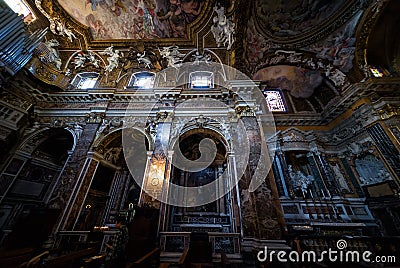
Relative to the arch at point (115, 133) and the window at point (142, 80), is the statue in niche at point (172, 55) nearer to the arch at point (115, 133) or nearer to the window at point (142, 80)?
the window at point (142, 80)

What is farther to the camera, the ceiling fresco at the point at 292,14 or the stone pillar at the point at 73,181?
the ceiling fresco at the point at 292,14

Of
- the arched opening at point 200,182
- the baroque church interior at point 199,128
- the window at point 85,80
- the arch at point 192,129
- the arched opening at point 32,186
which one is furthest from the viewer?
the window at point 85,80

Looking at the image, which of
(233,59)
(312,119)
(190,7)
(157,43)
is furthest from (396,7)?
(157,43)

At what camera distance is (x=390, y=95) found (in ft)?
25.0

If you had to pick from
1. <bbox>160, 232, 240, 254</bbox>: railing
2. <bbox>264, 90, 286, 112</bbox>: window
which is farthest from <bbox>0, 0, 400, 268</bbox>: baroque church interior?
<bbox>264, 90, 286, 112</bbox>: window

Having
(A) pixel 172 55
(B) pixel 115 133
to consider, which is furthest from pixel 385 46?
(B) pixel 115 133

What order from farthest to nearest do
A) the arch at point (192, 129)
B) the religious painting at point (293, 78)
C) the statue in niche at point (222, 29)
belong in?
the religious painting at point (293, 78) → the statue in niche at point (222, 29) → the arch at point (192, 129)

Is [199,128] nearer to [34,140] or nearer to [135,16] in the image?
[34,140]

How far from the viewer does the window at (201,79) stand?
376 inches

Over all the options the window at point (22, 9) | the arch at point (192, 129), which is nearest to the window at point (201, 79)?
the arch at point (192, 129)

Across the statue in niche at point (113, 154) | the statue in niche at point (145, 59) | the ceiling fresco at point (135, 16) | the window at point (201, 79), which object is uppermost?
the ceiling fresco at point (135, 16)

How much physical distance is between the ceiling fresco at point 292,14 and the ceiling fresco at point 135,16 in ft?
14.0

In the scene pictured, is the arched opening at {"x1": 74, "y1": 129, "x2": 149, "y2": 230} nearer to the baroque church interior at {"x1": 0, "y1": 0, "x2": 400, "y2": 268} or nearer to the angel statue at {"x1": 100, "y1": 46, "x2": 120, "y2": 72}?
the baroque church interior at {"x1": 0, "y1": 0, "x2": 400, "y2": 268}

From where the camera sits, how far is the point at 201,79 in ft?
32.9
